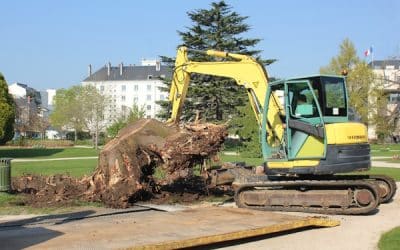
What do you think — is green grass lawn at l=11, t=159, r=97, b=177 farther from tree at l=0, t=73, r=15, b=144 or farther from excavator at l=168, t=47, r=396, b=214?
tree at l=0, t=73, r=15, b=144

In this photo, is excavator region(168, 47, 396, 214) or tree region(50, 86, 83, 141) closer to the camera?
excavator region(168, 47, 396, 214)

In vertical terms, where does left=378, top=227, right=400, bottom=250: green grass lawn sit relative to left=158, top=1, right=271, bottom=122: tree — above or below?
below

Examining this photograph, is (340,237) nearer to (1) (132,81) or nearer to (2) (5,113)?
(2) (5,113)

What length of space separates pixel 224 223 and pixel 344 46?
62.8m

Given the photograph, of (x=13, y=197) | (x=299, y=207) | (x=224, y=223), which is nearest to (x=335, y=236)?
(x=224, y=223)

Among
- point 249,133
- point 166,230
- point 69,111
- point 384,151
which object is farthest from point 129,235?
point 69,111

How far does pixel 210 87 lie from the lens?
53281 mm

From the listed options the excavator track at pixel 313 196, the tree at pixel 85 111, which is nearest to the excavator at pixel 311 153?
the excavator track at pixel 313 196

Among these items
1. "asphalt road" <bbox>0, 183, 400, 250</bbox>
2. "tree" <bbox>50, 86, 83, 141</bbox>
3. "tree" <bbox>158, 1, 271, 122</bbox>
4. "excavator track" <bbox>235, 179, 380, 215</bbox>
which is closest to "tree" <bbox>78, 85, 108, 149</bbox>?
"tree" <bbox>50, 86, 83, 141</bbox>

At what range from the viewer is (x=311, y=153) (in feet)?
43.3

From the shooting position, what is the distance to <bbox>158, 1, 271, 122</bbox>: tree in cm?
5381

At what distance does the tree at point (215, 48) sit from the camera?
5381 centimetres

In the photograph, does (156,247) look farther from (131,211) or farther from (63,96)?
(63,96)

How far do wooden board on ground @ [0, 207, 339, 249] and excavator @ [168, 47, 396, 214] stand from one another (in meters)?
1.74
